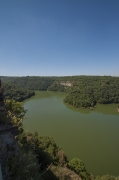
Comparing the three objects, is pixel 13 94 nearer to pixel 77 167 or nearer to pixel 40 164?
pixel 77 167

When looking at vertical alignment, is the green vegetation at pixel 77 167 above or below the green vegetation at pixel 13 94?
below

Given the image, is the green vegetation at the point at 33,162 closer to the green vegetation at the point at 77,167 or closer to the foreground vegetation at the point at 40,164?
the foreground vegetation at the point at 40,164

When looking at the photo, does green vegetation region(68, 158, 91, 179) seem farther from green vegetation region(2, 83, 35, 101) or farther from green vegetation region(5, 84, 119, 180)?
green vegetation region(2, 83, 35, 101)

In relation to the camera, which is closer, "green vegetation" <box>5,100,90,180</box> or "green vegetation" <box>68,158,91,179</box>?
"green vegetation" <box>5,100,90,180</box>

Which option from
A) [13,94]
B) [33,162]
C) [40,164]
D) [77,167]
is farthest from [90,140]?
[13,94]

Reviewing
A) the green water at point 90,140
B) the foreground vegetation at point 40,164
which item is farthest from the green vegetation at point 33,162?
the green water at point 90,140

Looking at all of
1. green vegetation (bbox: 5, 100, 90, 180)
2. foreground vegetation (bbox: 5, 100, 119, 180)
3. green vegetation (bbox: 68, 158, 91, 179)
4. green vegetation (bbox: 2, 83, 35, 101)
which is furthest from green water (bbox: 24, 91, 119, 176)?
green vegetation (bbox: 2, 83, 35, 101)

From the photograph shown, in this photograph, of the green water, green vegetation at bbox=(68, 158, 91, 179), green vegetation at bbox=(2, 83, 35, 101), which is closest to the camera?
green vegetation at bbox=(68, 158, 91, 179)

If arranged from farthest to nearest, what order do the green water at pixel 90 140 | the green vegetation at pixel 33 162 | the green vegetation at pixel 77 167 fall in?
the green water at pixel 90 140 < the green vegetation at pixel 77 167 < the green vegetation at pixel 33 162

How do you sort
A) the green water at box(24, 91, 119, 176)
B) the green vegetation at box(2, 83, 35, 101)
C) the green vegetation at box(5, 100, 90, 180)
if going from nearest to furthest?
the green vegetation at box(5, 100, 90, 180) < the green water at box(24, 91, 119, 176) < the green vegetation at box(2, 83, 35, 101)
